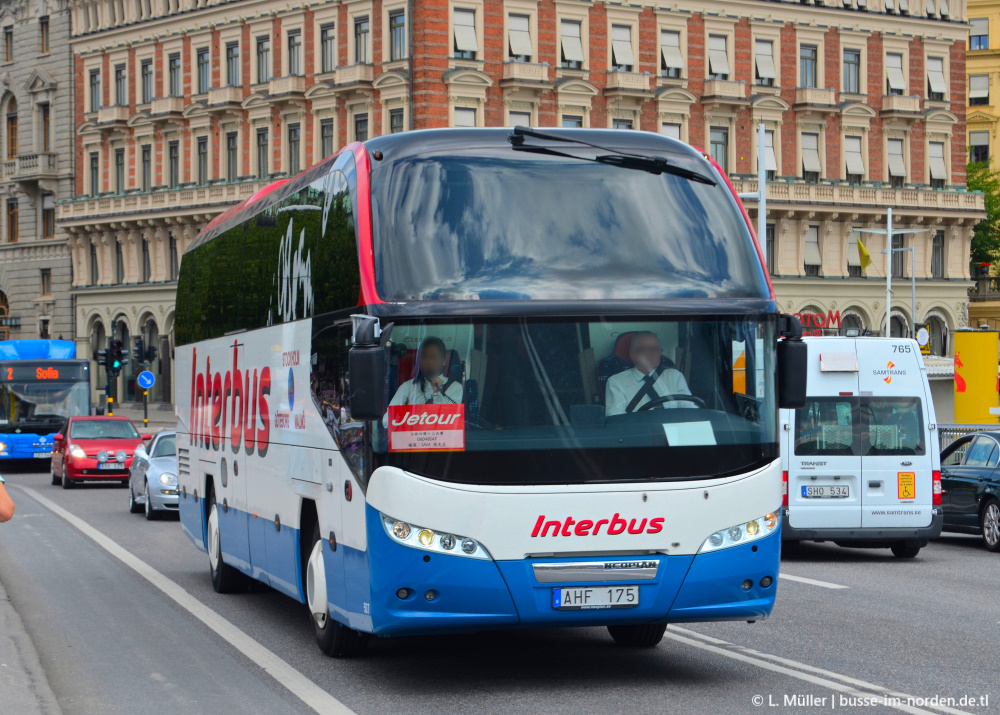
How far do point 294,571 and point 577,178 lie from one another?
349 centimetres

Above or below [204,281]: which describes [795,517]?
below

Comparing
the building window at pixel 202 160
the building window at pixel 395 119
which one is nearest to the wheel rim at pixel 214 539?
the building window at pixel 395 119

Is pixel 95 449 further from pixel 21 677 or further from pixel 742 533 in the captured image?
pixel 742 533

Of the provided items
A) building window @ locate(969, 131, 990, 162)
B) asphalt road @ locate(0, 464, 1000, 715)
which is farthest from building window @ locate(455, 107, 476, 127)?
asphalt road @ locate(0, 464, 1000, 715)

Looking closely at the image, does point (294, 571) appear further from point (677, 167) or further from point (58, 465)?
point (58, 465)

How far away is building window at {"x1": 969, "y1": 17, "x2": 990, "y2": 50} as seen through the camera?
86.4m

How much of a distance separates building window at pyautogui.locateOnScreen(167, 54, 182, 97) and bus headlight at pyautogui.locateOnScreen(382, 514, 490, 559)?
65.5 metres

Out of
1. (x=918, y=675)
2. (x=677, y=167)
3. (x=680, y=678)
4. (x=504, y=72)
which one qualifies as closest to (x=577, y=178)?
(x=677, y=167)

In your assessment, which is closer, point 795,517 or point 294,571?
point 294,571

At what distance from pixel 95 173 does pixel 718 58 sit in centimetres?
3032

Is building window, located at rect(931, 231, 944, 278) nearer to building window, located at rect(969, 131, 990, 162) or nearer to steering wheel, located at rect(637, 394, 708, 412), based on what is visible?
building window, located at rect(969, 131, 990, 162)

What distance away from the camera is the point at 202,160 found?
7062 centimetres

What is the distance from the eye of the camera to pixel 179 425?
1652cm

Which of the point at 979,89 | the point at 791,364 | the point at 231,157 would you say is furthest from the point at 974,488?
the point at 979,89
